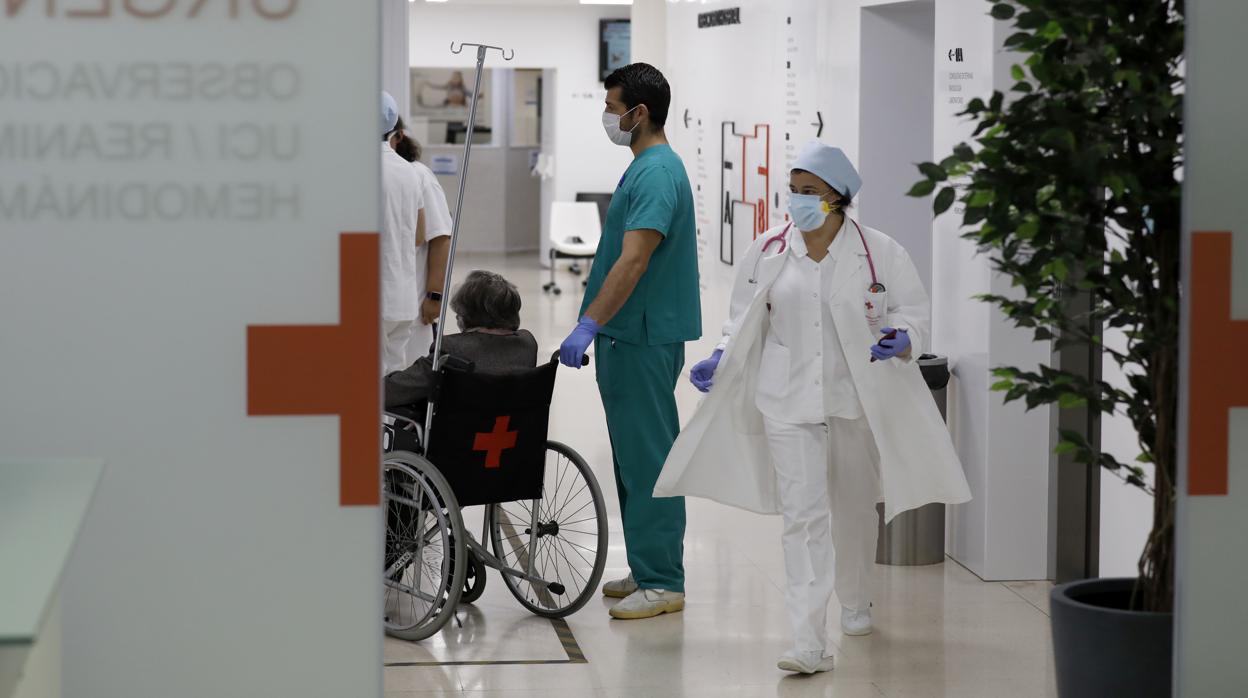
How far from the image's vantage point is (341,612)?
2.81 metres

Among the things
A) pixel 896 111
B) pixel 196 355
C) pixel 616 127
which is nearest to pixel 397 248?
pixel 616 127

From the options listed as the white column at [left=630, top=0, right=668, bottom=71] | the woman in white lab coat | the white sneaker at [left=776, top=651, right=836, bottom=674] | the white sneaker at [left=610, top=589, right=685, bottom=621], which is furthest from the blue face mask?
the white column at [left=630, top=0, right=668, bottom=71]

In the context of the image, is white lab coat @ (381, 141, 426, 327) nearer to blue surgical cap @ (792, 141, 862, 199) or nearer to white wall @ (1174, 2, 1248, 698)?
blue surgical cap @ (792, 141, 862, 199)

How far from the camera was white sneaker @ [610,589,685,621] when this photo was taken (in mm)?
4809

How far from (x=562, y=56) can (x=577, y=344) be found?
1219 centimetres

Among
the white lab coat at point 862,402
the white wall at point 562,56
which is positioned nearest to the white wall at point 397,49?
the white lab coat at point 862,402

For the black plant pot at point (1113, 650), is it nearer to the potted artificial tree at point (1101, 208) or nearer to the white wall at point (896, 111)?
the potted artificial tree at point (1101, 208)

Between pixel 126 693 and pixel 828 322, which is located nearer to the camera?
pixel 126 693

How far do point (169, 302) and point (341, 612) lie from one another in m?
0.63

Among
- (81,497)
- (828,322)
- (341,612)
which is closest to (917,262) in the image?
(828,322)

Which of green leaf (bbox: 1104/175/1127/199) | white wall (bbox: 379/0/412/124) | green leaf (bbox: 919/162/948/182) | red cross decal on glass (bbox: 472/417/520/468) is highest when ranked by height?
white wall (bbox: 379/0/412/124)

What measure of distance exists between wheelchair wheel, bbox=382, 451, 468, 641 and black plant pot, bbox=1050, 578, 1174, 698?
1703 mm

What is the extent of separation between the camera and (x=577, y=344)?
14.6 feet

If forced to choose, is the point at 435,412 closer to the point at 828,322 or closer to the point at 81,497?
the point at 828,322
